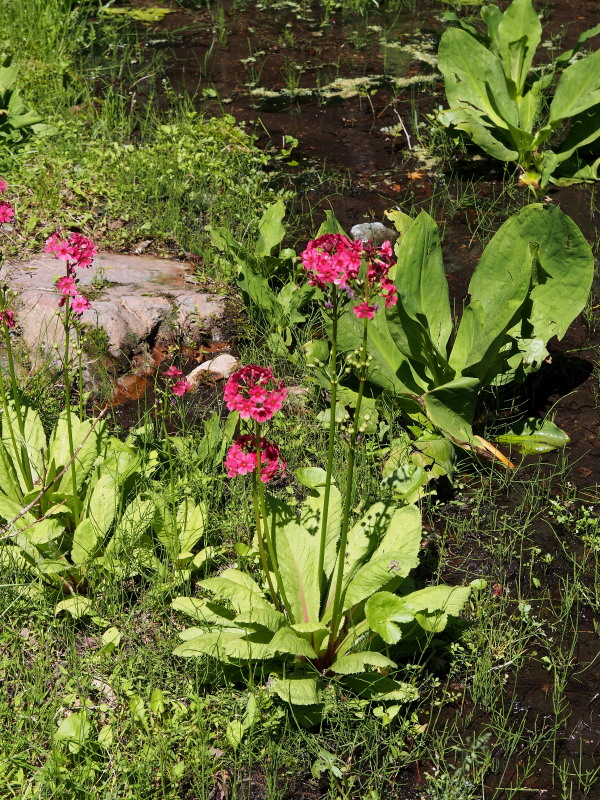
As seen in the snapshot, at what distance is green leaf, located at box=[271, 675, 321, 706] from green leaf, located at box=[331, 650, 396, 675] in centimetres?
8

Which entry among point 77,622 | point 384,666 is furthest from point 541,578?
point 77,622

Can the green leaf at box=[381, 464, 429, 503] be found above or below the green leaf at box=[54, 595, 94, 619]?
above

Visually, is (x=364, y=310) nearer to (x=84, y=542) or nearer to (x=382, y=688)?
(x=382, y=688)

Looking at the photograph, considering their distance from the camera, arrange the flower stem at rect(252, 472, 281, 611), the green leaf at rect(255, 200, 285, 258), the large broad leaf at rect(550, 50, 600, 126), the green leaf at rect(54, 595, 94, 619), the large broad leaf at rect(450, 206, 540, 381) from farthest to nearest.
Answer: the large broad leaf at rect(550, 50, 600, 126), the green leaf at rect(255, 200, 285, 258), the large broad leaf at rect(450, 206, 540, 381), the green leaf at rect(54, 595, 94, 619), the flower stem at rect(252, 472, 281, 611)

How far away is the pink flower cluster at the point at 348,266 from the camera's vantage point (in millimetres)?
1884

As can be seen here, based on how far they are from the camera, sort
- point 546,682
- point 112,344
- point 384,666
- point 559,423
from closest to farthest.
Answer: point 384,666 → point 546,682 → point 559,423 → point 112,344

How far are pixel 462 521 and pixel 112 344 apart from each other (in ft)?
5.19

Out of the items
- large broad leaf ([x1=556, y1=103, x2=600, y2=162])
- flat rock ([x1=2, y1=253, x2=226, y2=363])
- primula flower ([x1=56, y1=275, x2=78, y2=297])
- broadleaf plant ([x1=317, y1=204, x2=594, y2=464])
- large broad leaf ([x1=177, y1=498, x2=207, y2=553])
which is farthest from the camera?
large broad leaf ([x1=556, y1=103, x2=600, y2=162])

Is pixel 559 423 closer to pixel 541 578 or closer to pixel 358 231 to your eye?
pixel 541 578

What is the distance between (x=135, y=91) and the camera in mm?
5465

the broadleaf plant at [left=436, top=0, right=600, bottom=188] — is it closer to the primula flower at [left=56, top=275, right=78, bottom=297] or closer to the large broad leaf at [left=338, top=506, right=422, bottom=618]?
the large broad leaf at [left=338, top=506, right=422, bottom=618]

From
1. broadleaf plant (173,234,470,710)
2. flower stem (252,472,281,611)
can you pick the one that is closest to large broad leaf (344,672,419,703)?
broadleaf plant (173,234,470,710)

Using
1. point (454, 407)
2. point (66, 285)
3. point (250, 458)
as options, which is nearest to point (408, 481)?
point (454, 407)

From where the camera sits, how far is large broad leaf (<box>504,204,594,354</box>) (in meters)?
3.09
